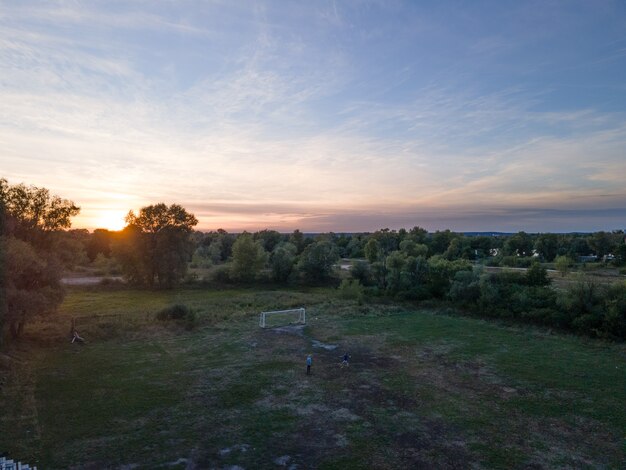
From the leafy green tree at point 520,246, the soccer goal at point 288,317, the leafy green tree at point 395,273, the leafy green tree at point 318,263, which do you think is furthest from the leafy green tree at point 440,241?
the soccer goal at point 288,317

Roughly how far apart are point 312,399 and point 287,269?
46.4 metres

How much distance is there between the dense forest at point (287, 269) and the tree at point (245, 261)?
0.16m

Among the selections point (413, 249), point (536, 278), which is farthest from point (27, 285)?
point (413, 249)

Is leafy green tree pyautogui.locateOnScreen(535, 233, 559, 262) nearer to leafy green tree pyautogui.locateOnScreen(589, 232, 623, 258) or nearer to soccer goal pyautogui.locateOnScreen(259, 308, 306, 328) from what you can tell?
leafy green tree pyautogui.locateOnScreen(589, 232, 623, 258)

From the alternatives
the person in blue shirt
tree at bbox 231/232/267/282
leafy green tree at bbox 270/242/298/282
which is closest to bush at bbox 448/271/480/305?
the person in blue shirt

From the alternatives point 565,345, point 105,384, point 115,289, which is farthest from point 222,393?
point 115,289

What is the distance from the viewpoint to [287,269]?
64.0 meters

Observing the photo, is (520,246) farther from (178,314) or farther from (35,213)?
(35,213)

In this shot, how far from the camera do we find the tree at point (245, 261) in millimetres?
62344

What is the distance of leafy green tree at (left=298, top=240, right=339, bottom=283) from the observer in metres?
64.2

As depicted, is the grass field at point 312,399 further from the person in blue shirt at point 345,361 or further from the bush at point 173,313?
the bush at point 173,313

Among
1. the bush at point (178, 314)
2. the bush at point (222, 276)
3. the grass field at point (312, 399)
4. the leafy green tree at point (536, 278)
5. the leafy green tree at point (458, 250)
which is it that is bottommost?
the grass field at point (312, 399)

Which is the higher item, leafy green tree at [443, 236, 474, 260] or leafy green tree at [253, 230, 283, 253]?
leafy green tree at [253, 230, 283, 253]

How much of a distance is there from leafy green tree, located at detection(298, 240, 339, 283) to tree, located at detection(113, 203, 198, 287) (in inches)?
749
